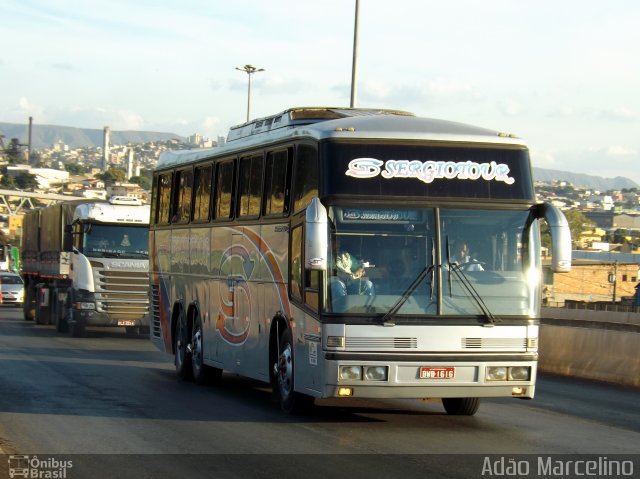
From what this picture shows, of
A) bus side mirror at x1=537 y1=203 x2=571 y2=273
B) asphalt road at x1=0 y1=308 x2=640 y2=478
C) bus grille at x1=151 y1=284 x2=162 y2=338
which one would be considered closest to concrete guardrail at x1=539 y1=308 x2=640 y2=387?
asphalt road at x1=0 y1=308 x2=640 y2=478

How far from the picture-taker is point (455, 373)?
12383mm

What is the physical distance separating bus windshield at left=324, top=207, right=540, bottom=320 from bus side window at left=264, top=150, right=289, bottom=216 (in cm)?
163

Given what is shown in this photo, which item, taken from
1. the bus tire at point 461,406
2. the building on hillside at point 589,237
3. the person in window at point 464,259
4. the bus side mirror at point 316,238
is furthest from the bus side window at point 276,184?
the building on hillside at point 589,237

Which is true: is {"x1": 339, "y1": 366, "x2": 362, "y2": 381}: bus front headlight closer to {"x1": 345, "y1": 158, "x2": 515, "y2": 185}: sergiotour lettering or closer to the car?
{"x1": 345, "y1": 158, "x2": 515, "y2": 185}: sergiotour lettering

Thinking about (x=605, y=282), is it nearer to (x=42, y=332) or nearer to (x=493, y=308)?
(x=42, y=332)

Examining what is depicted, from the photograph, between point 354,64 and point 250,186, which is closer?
point 250,186

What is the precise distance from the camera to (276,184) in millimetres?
14359

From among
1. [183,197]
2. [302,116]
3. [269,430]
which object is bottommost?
[269,430]

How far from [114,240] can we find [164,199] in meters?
10.7

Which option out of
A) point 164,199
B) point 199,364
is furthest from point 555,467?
point 164,199

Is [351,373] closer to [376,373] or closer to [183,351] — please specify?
[376,373]

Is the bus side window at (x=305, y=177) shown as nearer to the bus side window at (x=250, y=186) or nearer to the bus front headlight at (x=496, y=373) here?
the bus side window at (x=250, y=186)

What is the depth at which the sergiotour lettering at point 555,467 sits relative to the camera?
9.76 m

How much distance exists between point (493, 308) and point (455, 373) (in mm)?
775
